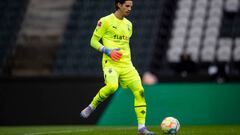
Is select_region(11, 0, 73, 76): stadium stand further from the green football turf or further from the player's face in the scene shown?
the player's face

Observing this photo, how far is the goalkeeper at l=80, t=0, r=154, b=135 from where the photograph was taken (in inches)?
380

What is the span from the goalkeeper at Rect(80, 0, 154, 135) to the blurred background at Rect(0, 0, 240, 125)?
5016mm

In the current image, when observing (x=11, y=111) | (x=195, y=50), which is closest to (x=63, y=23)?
(x=195, y=50)

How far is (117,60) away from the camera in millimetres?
9594

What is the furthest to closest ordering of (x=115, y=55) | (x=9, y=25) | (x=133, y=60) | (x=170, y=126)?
(x=9, y=25)
(x=133, y=60)
(x=115, y=55)
(x=170, y=126)

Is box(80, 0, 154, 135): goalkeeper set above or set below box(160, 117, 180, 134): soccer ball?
above

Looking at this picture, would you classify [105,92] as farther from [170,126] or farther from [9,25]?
[9,25]

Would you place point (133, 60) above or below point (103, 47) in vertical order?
below

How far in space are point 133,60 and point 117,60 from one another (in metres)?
12.1

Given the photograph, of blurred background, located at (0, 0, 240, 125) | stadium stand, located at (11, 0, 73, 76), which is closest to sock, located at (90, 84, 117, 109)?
blurred background, located at (0, 0, 240, 125)

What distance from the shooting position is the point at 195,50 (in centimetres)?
2083

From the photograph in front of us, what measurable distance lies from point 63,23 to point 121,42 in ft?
48.6

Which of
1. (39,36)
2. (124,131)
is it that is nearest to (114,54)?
(124,131)

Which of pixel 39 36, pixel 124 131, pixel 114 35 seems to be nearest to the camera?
pixel 114 35
